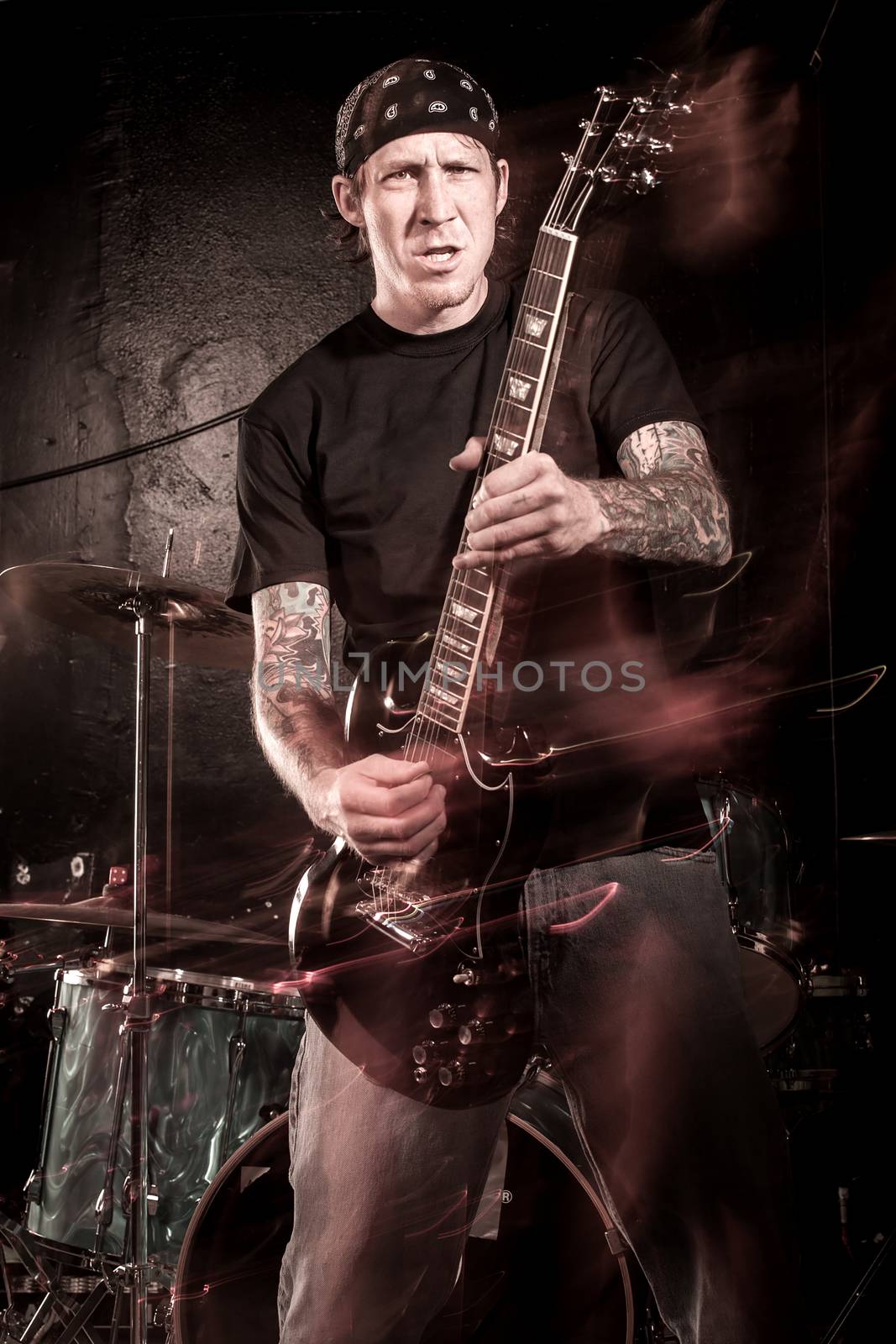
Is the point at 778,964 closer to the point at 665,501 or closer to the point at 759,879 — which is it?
the point at 759,879

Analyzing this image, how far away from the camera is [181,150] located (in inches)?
74.0

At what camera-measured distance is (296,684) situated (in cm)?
126

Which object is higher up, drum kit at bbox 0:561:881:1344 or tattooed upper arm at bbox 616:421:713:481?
tattooed upper arm at bbox 616:421:713:481

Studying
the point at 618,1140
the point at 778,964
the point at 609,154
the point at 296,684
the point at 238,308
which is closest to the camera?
the point at 618,1140

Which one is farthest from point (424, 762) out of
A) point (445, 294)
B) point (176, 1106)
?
point (176, 1106)

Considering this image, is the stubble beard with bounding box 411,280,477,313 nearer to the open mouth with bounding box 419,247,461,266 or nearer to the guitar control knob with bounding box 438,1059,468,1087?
the open mouth with bounding box 419,247,461,266

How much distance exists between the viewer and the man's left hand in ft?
2.92

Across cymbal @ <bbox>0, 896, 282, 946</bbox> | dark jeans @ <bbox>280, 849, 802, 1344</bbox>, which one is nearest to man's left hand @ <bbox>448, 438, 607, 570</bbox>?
dark jeans @ <bbox>280, 849, 802, 1344</bbox>

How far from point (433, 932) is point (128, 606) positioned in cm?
86

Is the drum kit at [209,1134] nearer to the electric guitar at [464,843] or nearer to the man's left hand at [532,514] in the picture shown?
the electric guitar at [464,843]

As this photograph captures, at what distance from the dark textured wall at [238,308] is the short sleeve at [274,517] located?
25.0 inches

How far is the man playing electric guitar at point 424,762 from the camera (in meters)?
0.97

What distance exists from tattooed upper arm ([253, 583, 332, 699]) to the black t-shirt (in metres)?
0.02

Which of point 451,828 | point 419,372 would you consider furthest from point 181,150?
point 451,828
